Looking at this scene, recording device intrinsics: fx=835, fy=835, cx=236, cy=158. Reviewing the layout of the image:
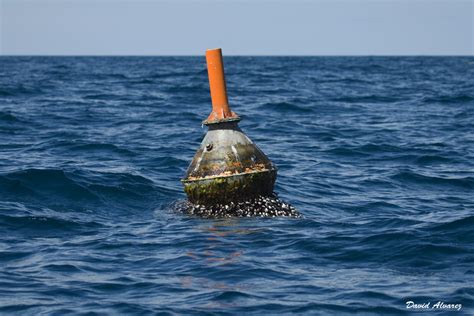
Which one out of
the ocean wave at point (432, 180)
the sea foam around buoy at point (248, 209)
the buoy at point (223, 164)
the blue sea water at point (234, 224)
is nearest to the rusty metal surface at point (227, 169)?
the buoy at point (223, 164)

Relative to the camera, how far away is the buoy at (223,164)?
1152cm

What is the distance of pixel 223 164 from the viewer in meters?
11.5

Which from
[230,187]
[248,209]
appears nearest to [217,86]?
[230,187]

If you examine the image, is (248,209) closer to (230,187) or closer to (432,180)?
(230,187)

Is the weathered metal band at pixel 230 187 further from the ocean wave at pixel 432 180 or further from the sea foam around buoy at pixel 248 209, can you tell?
the ocean wave at pixel 432 180

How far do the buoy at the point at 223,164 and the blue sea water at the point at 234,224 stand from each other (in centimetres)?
41

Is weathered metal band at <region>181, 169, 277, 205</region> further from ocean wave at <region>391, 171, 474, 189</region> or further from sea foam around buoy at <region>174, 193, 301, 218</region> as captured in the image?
ocean wave at <region>391, 171, 474, 189</region>

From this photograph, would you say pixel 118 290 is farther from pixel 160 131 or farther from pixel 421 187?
pixel 160 131

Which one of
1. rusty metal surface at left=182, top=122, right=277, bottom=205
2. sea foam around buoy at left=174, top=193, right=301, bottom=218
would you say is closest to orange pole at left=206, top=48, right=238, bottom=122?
rusty metal surface at left=182, top=122, right=277, bottom=205

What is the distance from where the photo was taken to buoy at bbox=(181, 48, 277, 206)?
11523 millimetres

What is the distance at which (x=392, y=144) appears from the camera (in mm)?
21016

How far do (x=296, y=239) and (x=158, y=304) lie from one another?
3.00 m

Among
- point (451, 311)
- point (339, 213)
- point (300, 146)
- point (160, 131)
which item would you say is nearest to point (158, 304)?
point (451, 311)

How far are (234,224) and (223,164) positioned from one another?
842 mm
